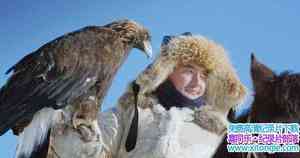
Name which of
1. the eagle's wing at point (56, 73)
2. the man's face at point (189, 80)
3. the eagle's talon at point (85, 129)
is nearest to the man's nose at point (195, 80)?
the man's face at point (189, 80)

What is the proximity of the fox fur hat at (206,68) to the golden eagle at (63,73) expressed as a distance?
0.09 m

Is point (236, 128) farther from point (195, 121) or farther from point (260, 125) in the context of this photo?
point (195, 121)

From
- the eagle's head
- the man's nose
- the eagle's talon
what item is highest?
the eagle's head

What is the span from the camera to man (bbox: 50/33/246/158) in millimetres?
1652

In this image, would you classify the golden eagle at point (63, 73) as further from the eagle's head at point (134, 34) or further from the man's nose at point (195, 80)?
the man's nose at point (195, 80)

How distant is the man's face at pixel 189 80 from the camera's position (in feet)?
6.01

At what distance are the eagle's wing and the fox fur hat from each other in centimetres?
23

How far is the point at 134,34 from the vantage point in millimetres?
1862

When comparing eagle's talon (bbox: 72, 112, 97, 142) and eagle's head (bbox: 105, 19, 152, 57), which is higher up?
eagle's head (bbox: 105, 19, 152, 57)

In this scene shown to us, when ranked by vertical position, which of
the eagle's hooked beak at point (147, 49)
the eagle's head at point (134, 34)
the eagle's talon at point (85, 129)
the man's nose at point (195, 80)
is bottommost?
the eagle's talon at point (85, 129)

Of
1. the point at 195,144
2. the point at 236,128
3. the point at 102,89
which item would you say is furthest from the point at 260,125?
the point at 102,89

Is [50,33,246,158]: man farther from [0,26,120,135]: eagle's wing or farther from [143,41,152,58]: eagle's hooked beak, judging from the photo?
[0,26,120,135]: eagle's wing

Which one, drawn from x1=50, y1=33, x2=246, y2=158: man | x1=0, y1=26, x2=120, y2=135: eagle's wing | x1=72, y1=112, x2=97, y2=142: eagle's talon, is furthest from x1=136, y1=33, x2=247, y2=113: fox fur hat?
x1=72, y1=112, x2=97, y2=142: eagle's talon

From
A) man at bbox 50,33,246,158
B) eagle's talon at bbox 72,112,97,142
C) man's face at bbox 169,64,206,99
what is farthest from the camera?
man's face at bbox 169,64,206,99
